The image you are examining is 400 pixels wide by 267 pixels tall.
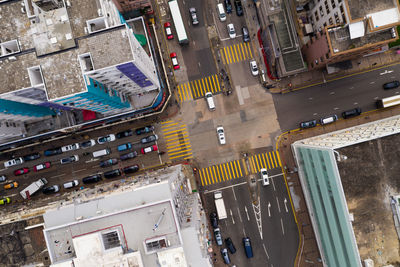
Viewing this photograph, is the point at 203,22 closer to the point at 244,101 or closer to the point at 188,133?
the point at 244,101

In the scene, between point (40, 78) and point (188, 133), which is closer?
point (40, 78)

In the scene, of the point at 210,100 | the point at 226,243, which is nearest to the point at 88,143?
the point at 210,100

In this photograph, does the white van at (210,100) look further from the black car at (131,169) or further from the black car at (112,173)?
the black car at (112,173)

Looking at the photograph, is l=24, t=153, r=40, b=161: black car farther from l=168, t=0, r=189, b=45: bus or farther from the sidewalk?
the sidewalk

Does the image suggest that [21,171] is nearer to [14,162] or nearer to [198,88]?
[14,162]

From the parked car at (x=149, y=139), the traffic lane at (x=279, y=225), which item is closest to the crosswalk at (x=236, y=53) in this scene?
the parked car at (x=149, y=139)

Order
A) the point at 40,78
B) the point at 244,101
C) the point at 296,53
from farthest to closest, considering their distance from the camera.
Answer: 1. the point at 244,101
2. the point at 296,53
3. the point at 40,78

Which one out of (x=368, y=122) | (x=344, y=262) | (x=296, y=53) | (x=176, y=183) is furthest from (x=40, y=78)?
(x=368, y=122)
